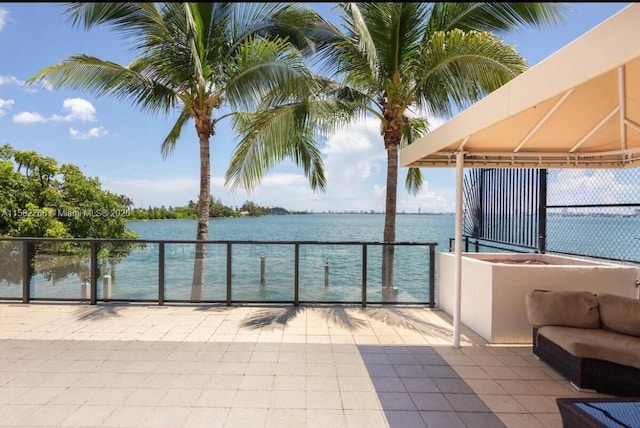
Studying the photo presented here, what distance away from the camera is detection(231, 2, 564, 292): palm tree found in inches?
219

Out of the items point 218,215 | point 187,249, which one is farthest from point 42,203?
point 187,249

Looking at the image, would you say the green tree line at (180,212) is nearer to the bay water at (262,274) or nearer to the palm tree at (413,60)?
the bay water at (262,274)

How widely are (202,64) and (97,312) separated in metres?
4.08

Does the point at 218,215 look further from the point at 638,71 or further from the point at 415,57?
the point at 638,71

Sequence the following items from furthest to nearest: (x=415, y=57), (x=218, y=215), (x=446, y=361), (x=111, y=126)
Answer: (x=111, y=126), (x=218, y=215), (x=415, y=57), (x=446, y=361)

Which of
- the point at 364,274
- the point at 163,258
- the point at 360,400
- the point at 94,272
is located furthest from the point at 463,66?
the point at 94,272

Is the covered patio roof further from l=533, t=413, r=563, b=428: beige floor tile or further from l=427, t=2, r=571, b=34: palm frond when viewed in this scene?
l=427, t=2, r=571, b=34: palm frond

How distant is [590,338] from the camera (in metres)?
3.08

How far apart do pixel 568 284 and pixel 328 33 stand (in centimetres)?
544

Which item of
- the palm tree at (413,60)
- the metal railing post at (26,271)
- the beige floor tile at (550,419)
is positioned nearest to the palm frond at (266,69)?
the palm tree at (413,60)

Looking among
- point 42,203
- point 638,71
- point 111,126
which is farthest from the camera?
point 111,126

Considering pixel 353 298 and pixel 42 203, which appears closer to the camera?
pixel 353 298

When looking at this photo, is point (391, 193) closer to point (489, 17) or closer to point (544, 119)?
point (489, 17)

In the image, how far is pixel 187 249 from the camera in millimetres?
5832
